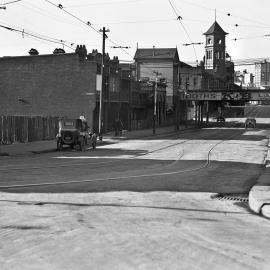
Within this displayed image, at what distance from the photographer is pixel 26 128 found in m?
38.8

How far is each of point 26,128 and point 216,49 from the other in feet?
424

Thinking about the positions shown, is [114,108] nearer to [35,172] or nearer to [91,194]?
[35,172]

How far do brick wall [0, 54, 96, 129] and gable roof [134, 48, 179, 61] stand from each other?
49.9 metres

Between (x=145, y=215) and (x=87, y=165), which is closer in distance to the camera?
(x=145, y=215)

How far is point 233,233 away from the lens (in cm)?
862

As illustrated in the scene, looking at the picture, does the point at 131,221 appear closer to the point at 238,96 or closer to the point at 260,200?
the point at 260,200

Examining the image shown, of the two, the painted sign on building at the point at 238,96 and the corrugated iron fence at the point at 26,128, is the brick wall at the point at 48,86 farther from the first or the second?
the painted sign on building at the point at 238,96

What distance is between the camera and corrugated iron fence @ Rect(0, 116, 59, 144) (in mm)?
35781

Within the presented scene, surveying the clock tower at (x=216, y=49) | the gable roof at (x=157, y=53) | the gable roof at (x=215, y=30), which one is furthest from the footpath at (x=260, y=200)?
the gable roof at (x=215, y=30)

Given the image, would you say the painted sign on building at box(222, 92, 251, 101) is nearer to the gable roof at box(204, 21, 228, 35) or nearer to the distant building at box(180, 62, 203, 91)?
the distant building at box(180, 62, 203, 91)

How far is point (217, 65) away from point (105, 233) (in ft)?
488

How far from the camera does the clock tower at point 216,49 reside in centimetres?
15788

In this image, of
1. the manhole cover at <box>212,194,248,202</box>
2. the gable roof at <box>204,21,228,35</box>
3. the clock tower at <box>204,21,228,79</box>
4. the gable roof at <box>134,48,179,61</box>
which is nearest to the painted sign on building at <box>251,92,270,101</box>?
the gable roof at <box>134,48,179,61</box>

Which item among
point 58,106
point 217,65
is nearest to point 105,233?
point 58,106
